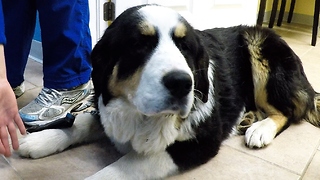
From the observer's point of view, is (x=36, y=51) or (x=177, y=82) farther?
(x=36, y=51)

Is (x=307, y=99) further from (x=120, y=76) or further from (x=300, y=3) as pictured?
(x=300, y=3)

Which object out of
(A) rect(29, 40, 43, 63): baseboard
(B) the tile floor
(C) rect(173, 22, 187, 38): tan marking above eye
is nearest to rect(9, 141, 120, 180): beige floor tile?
(B) the tile floor

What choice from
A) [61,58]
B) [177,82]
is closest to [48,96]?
[61,58]

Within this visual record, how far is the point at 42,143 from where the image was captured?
5.13 feet

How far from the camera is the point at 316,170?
5.31 feet

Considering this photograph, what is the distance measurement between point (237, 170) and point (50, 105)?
102 centimetres

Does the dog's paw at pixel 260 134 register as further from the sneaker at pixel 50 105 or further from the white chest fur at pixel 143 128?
the sneaker at pixel 50 105

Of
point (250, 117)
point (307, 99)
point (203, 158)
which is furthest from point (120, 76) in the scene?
point (307, 99)

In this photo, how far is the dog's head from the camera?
119 centimetres

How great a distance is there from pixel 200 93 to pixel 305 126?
2.76 ft

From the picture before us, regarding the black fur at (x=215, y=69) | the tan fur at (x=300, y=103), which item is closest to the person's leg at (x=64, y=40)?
the black fur at (x=215, y=69)

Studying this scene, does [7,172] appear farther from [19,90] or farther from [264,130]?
[264,130]

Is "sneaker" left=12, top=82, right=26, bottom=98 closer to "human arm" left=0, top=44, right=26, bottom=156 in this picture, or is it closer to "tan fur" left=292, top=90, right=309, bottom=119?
"human arm" left=0, top=44, right=26, bottom=156

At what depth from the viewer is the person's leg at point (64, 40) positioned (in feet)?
6.28
